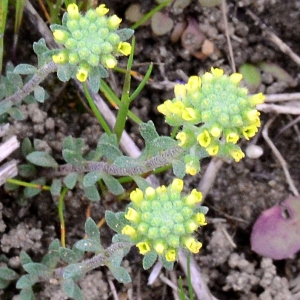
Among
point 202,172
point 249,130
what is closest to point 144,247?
point 249,130

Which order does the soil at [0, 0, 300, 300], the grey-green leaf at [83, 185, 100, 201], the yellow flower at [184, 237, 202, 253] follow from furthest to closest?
the soil at [0, 0, 300, 300]
the grey-green leaf at [83, 185, 100, 201]
the yellow flower at [184, 237, 202, 253]

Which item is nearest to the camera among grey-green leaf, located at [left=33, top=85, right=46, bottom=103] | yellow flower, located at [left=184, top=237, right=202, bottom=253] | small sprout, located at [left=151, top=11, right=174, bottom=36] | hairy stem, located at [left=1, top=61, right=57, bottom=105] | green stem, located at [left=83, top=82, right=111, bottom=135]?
yellow flower, located at [left=184, top=237, right=202, bottom=253]

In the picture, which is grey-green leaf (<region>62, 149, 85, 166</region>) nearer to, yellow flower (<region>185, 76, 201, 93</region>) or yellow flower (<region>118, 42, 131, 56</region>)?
yellow flower (<region>118, 42, 131, 56</region>)

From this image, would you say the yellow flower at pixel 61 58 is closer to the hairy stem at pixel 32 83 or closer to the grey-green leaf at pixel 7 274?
the hairy stem at pixel 32 83

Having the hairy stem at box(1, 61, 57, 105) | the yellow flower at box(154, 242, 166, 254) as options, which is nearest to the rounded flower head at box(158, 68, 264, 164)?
the yellow flower at box(154, 242, 166, 254)

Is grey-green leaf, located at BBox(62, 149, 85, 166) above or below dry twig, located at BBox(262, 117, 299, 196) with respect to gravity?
above

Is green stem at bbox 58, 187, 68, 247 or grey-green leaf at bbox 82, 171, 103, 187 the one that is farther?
green stem at bbox 58, 187, 68, 247

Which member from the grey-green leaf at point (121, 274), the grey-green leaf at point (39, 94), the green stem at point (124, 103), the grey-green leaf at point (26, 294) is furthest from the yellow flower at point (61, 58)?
the grey-green leaf at point (26, 294)
